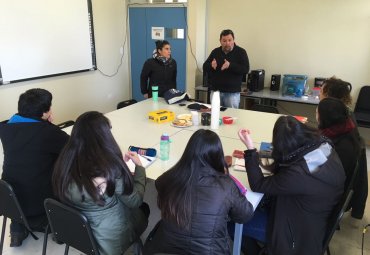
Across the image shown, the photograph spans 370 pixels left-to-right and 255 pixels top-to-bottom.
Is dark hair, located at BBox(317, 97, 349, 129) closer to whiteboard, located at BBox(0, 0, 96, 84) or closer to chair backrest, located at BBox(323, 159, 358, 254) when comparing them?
chair backrest, located at BBox(323, 159, 358, 254)

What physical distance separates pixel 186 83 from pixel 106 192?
147 inches

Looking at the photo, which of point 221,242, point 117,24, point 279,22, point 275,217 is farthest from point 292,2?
point 221,242

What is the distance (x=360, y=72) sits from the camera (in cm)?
404

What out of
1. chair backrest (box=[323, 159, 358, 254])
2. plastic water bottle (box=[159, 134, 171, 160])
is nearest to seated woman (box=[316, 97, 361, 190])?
chair backrest (box=[323, 159, 358, 254])

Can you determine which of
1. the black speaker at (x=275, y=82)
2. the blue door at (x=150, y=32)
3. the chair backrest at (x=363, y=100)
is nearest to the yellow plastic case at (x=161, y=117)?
the black speaker at (x=275, y=82)

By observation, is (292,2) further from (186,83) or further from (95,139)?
(95,139)

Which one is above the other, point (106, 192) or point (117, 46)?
point (117, 46)

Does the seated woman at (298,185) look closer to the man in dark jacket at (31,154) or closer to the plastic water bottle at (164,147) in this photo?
the plastic water bottle at (164,147)

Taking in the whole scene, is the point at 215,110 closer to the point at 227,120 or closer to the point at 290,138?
the point at 227,120

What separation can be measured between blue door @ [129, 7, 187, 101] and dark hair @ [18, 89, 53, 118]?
10.6 feet

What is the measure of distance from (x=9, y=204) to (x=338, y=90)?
2391 millimetres

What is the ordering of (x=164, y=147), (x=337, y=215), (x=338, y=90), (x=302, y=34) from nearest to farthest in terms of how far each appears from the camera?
(x=337, y=215), (x=164, y=147), (x=338, y=90), (x=302, y=34)

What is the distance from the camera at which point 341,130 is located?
1862 mm

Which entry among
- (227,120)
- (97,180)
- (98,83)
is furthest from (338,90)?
(98,83)
